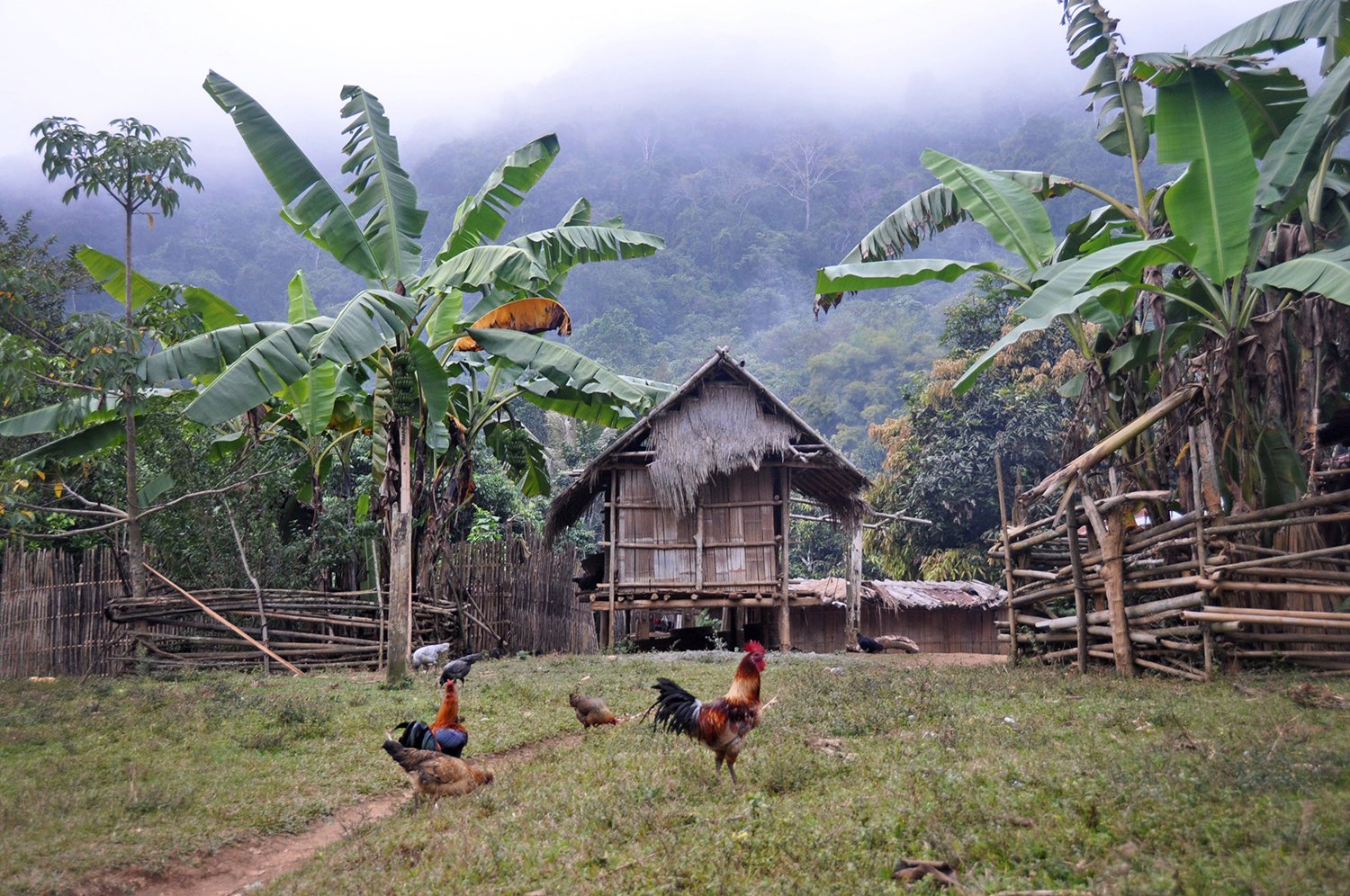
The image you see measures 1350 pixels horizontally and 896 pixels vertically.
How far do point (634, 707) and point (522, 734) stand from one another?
1.48 metres

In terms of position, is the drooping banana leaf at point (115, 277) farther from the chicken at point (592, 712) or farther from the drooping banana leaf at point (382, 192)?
the chicken at point (592, 712)

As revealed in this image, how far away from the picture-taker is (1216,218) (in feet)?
26.4

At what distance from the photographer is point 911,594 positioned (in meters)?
20.7

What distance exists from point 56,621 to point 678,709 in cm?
985

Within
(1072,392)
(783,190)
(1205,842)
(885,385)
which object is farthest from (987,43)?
(1205,842)

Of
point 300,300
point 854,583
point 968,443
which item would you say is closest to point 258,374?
point 300,300

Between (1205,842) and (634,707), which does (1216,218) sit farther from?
(634,707)

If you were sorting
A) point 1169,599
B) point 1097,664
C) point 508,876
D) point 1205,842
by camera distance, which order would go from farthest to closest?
point 1097,664, point 1169,599, point 508,876, point 1205,842

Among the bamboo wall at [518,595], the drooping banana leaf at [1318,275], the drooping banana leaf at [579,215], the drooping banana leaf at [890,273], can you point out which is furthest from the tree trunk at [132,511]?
the drooping banana leaf at [1318,275]

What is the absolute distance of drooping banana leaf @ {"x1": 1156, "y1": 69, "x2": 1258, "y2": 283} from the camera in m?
7.98

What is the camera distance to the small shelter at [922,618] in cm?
2078

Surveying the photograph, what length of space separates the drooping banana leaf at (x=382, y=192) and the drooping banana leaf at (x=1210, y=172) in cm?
795

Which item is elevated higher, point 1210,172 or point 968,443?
point 1210,172

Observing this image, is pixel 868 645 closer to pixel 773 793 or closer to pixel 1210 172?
pixel 1210 172
